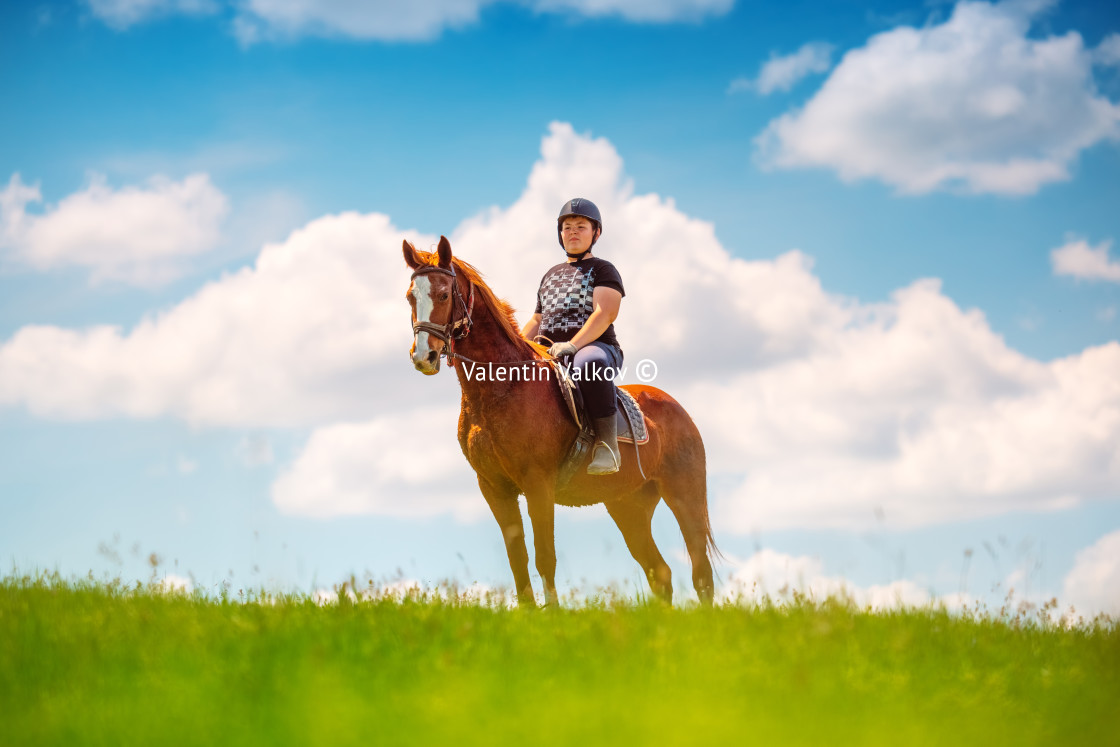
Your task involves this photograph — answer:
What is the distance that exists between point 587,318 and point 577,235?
88 centimetres

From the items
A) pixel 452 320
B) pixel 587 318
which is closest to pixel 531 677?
pixel 452 320

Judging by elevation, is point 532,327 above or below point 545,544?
above

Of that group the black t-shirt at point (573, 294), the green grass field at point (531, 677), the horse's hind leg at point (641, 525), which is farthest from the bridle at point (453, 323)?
the horse's hind leg at point (641, 525)

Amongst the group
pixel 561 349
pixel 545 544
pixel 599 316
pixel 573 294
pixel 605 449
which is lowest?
pixel 545 544

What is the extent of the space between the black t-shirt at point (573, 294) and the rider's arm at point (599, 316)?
91 millimetres

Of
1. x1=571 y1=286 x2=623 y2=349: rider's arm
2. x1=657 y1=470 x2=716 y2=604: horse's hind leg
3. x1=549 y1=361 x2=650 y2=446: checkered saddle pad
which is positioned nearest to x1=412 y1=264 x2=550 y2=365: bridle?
x1=549 y1=361 x2=650 y2=446: checkered saddle pad

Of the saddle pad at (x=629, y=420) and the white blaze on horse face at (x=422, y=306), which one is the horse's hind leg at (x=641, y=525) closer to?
the saddle pad at (x=629, y=420)

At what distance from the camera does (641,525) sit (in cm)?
989

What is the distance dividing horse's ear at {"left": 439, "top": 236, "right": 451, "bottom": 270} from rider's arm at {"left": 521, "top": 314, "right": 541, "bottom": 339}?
1.45 metres

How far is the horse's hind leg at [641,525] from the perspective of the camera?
9.77m

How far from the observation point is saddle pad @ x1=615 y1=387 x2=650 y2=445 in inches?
354

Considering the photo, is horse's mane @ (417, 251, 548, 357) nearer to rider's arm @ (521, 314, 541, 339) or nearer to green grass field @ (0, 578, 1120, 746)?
rider's arm @ (521, 314, 541, 339)

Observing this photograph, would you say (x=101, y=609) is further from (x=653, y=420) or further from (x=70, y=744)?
(x=653, y=420)

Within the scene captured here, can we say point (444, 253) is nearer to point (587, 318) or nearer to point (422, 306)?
point (422, 306)
